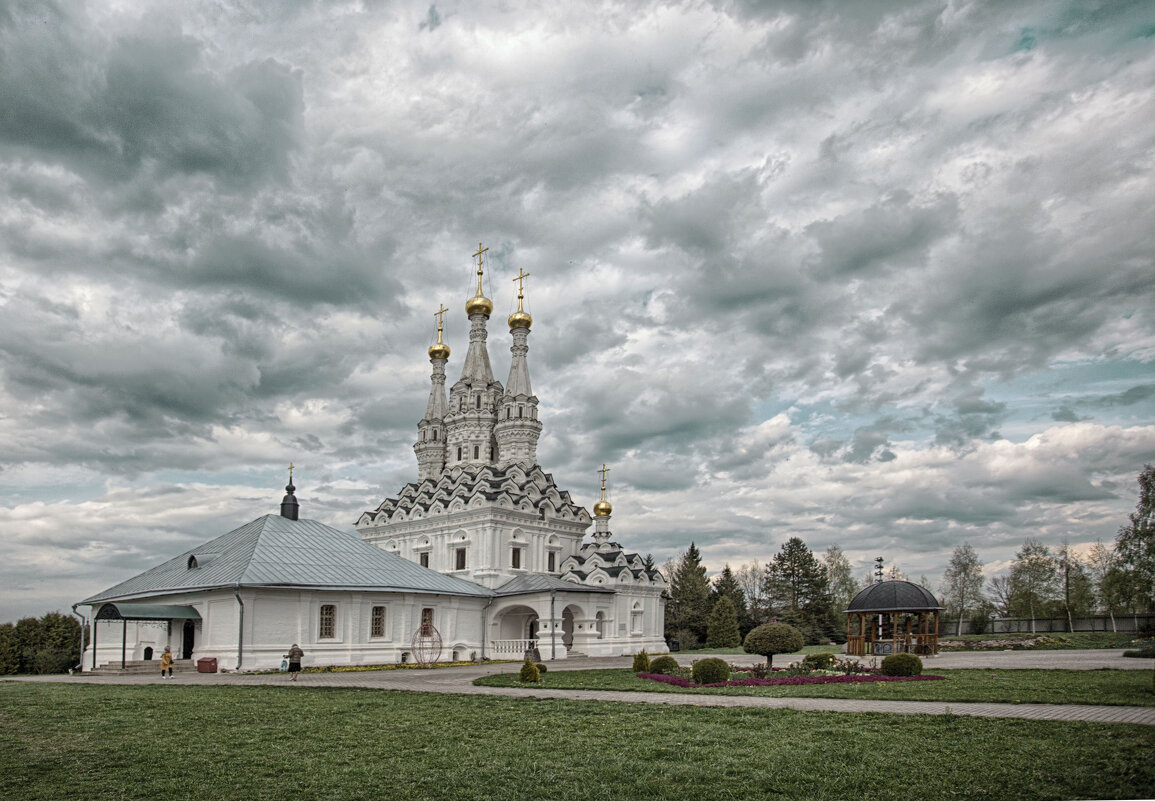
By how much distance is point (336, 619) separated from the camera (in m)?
31.6

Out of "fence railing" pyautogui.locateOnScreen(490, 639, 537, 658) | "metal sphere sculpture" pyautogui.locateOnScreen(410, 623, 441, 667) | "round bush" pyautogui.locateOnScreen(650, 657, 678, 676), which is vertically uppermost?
"round bush" pyautogui.locateOnScreen(650, 657, 678, 676)

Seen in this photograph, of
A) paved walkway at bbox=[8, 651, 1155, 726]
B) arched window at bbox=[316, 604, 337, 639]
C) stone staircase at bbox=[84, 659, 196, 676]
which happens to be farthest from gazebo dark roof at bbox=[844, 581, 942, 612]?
stone staircase at bbox=[84, 659, 196, 676]

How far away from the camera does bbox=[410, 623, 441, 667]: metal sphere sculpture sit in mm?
34438

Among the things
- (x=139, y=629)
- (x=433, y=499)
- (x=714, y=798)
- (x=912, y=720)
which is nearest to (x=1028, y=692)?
(x=912, y=720)

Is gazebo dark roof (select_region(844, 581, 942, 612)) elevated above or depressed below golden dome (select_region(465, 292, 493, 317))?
below

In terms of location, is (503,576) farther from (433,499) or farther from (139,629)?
(139,629)

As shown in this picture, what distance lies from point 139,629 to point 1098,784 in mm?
32937

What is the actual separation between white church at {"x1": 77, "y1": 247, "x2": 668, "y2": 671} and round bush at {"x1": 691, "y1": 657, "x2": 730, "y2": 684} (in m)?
14.4

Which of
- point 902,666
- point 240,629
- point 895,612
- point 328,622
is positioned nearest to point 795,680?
point 902,666

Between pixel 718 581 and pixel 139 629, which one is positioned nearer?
pixel 139 629

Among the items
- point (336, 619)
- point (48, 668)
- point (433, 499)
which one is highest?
point (433, 499)

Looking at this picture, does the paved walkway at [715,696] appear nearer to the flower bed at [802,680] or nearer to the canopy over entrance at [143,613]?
the canopy over entrance at [143,613]

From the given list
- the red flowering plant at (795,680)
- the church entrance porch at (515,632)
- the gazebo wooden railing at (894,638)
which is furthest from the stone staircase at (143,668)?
the gazebo wooden railing at (894,638)

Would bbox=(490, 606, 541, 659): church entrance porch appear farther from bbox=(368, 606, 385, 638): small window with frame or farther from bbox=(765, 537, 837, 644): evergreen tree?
bbox=(765, 537, 837, 644): evergreen tree
